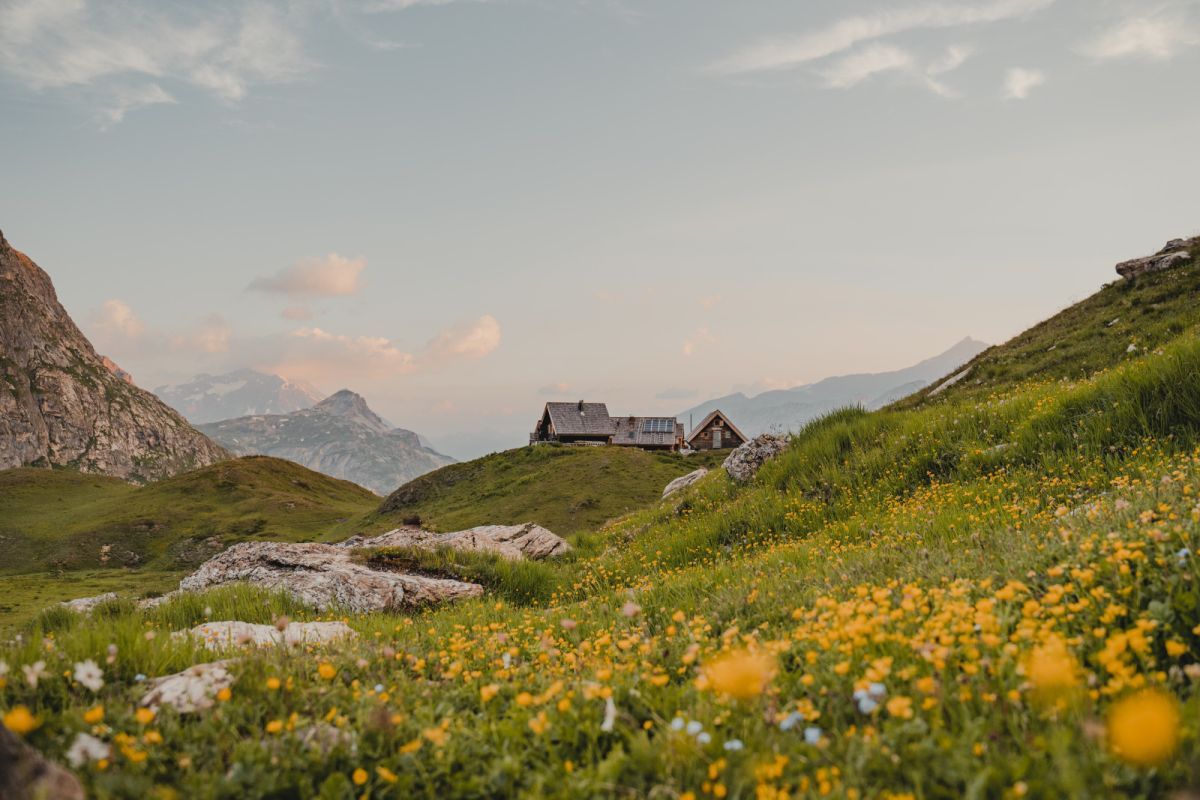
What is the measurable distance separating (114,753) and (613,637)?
13.3 feet

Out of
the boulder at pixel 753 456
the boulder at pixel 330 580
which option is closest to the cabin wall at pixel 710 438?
the boulder at pixel 753 456

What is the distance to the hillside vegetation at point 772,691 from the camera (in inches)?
118

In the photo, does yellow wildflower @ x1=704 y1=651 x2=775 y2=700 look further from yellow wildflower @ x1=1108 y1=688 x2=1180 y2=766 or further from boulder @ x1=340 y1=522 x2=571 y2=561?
boulder @ x1=340 y1=522 x2=571 y2=561

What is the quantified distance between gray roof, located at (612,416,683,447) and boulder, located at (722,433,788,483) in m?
80.3

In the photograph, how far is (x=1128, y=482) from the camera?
7.91 metres

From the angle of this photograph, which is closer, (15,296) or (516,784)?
(516,784)

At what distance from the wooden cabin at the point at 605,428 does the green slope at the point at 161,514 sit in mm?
33958

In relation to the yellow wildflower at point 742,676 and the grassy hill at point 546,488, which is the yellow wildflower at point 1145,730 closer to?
the yellow wildflower at point 742,676

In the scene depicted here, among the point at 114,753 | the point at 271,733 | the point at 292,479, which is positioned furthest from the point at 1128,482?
the point at 292,479

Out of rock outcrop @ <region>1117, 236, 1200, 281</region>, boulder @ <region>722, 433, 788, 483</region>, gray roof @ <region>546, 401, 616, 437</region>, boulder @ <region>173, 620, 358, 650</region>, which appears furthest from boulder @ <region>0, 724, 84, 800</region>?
gray roof @ <region>546, 401, 616, 437</region>

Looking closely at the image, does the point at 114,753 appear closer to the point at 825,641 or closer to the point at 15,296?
the point at 825,641

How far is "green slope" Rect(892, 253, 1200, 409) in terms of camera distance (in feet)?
75.3

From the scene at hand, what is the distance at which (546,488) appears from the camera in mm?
Answer: 57750

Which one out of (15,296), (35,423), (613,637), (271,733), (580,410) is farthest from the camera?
(15,296)
